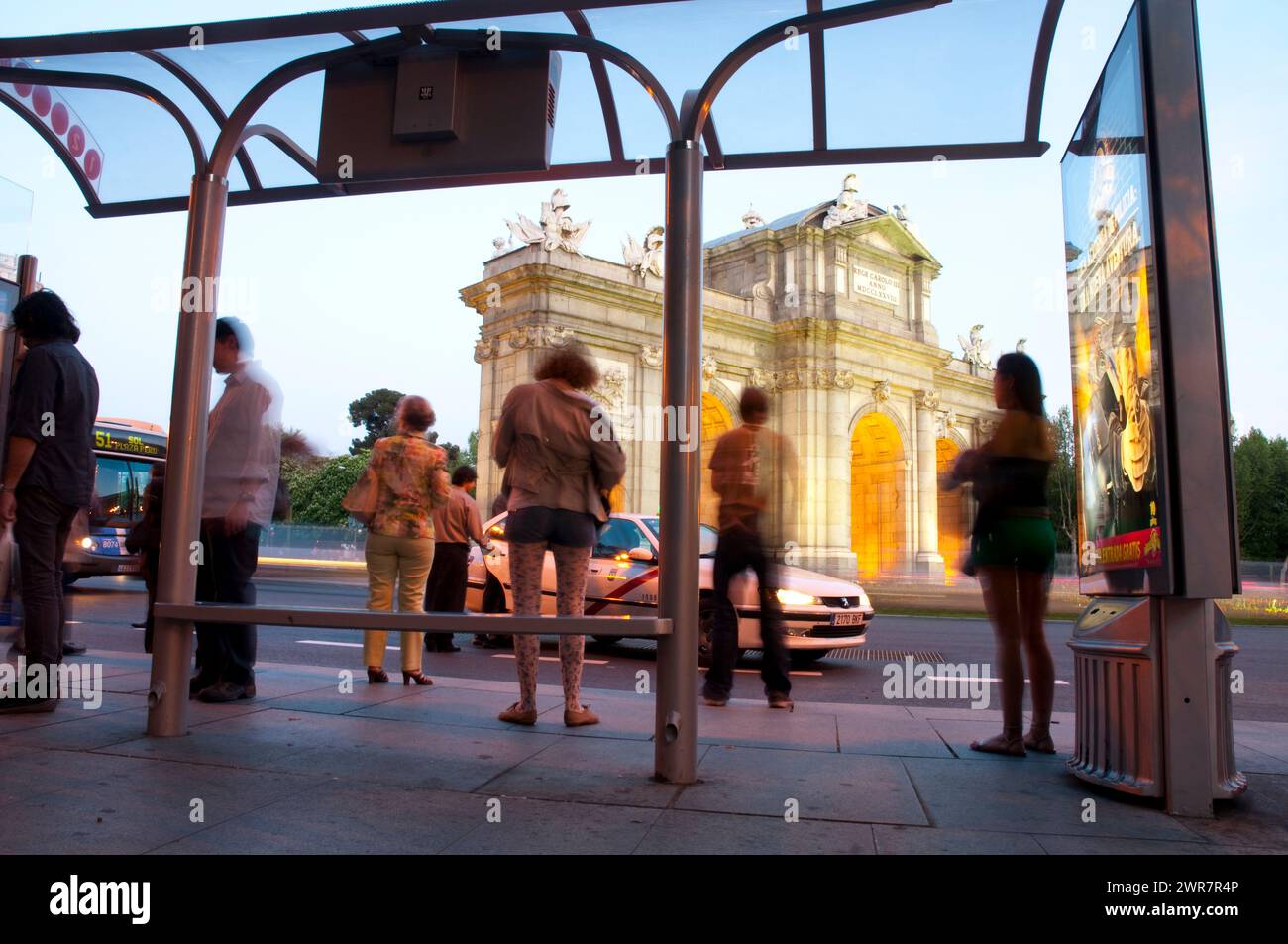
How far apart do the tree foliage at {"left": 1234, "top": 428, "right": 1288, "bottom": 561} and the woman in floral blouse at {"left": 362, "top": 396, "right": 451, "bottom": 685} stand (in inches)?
2362

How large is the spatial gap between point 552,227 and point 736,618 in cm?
2473

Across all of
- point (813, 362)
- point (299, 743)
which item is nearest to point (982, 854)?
point (299, 743)

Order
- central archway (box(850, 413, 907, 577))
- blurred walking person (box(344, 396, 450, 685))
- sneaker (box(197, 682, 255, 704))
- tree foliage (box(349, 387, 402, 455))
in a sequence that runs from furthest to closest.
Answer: tree foliage (box(349, 387, 402, 455)) → central archway (box(850, 413, 907, 577)) → blurred walking person (box(344, 396, 450, 685)) → sneaker (box(197, 682, 255, 704))

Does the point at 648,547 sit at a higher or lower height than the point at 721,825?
higher

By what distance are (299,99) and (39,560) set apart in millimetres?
2706

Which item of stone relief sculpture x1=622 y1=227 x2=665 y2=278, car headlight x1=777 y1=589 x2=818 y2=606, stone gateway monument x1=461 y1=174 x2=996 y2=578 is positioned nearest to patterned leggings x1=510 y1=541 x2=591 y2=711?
car headlight x1=777 y1=589 x2=818 y2=606

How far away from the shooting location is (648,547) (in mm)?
9344

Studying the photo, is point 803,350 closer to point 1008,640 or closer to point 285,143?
point 285,143

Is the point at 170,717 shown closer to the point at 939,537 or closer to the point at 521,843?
the point at 521,843

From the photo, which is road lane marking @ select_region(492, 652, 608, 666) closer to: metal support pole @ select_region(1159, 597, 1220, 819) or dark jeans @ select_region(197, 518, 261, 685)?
dark jeans @ select_region(197, 518, 261, 685)

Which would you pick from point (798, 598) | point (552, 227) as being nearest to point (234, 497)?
point (798, 598)

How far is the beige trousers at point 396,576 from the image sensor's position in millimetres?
5992

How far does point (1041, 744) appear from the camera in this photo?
4480 mm

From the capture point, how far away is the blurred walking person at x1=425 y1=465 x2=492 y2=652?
828 centimetres
